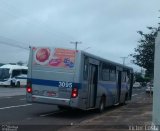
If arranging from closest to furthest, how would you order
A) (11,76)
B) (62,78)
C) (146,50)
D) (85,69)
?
(62,78) < (85,69) < (146,50) < (11,76)

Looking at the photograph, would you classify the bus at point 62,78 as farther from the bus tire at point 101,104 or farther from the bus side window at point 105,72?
the bus side window at point 105,72

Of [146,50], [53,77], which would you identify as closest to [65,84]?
[53,77]

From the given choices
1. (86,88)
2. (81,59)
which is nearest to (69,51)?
(81,59)

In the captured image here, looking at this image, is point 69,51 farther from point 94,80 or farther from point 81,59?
point 94,80

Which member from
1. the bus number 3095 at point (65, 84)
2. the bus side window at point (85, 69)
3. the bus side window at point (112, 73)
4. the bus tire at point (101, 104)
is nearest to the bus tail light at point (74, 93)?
the bus number 3095 at point (65, 84)

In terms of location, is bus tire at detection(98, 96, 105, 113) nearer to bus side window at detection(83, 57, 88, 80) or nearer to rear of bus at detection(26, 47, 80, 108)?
bus side window at detection(83, 57, 88, 80)

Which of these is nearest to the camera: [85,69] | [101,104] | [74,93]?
[74,93]

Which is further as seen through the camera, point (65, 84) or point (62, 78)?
point (62, 78)

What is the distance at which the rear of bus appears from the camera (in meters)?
19.7

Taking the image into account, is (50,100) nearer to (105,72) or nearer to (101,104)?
(101,104)

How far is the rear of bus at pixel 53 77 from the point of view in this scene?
19.7 meters

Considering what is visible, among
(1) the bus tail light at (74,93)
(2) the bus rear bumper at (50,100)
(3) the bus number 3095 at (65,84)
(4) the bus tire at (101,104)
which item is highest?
(3) the bus number 3095 at (65,84)

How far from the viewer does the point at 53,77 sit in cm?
2017

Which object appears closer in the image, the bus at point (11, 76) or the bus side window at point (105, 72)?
the bus side window at point (105, 72)
